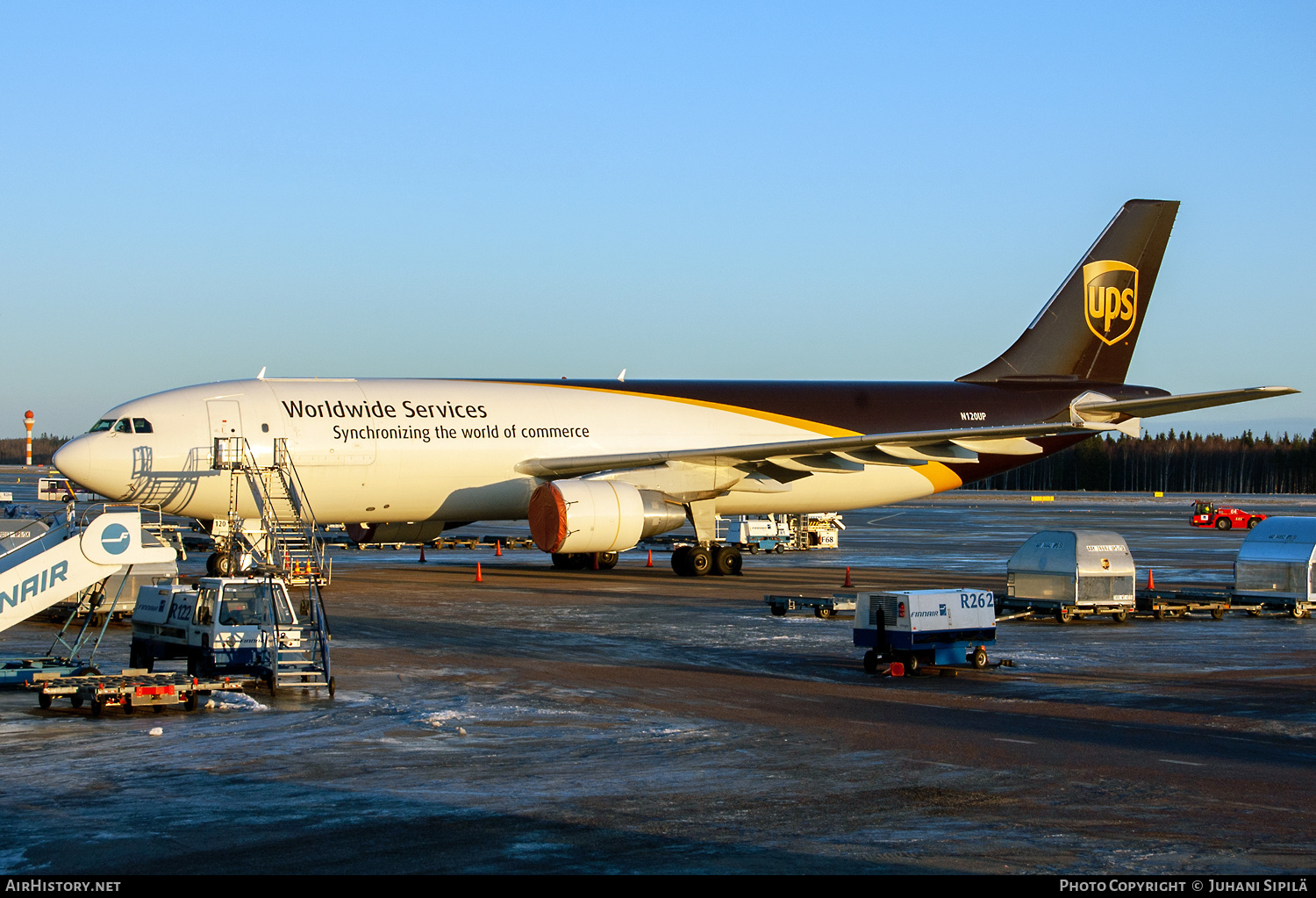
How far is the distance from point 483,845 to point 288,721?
208 inches

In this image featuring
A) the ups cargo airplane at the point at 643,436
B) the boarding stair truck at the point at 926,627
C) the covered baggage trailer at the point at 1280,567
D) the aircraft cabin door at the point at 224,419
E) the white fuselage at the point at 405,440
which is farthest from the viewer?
the ups cargo airplane at the point at 643,436

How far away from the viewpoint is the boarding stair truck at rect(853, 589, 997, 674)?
1730cm

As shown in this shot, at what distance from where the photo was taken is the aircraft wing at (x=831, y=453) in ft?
99.3

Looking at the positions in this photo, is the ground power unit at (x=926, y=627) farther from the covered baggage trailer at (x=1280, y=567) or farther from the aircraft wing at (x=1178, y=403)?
the aircraft wing at (x=1178, y=403)

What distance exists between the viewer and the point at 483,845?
910 centimetres

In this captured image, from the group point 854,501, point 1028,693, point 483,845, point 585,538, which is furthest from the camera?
point 854,501

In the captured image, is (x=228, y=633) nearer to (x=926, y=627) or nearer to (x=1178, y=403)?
(x=926, y=627)

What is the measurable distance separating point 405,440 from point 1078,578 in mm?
14383

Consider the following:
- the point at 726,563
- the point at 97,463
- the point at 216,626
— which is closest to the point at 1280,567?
the point at 726,563

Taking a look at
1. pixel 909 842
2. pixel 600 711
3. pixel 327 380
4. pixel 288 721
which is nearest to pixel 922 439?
pixel 327 380

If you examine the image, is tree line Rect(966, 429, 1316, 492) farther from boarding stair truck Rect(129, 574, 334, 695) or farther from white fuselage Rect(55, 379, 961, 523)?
boarding stair truck Rect(129, 574, 334, 695)

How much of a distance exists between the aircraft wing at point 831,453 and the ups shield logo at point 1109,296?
5018 mm

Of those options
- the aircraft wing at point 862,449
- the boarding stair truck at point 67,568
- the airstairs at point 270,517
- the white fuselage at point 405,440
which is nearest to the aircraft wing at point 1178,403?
the aircraft wing at point 862,449

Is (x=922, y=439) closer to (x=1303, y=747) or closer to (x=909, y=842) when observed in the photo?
(x=1303, y=747)
